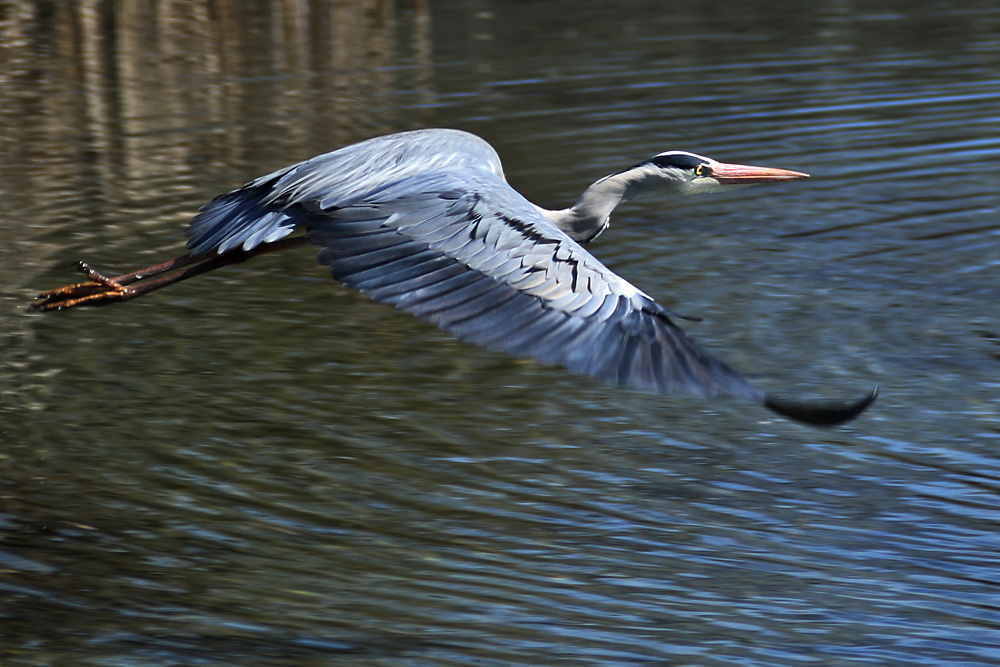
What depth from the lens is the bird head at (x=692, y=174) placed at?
6.64 meters

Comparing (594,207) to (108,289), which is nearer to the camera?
(594,207)

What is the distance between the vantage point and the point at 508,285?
4684mm

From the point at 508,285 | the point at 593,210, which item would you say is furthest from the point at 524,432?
the point at 508,285

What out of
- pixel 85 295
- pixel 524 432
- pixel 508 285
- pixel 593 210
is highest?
pixel 508 285

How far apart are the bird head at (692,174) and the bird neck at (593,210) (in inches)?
5.3

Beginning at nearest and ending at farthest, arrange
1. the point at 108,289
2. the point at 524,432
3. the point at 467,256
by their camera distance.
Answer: the point at 467,256 → the point at 524,432 → the point at 108,289

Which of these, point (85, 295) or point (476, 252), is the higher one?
point (476, 252)

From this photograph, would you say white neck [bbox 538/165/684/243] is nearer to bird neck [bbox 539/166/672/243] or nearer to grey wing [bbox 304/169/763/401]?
bird neck [bbox 539/166/672/243]

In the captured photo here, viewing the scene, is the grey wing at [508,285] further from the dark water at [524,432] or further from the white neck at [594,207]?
the white neck at [594,207]

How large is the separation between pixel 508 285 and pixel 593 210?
5.99 ft

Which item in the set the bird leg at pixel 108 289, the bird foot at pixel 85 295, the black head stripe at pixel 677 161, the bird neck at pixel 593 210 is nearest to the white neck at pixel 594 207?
the bird neck at pixel 593 210

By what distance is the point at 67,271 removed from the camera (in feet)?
28.3

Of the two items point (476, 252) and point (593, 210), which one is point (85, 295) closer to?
point (593, 210)

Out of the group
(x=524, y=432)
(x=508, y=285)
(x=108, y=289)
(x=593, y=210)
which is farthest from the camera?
(x=108, y=289)
